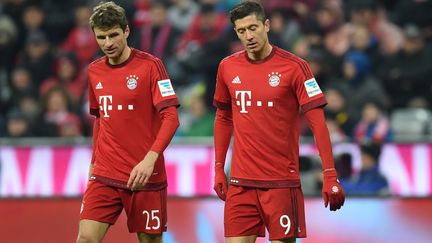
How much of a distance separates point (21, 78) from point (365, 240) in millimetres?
6818

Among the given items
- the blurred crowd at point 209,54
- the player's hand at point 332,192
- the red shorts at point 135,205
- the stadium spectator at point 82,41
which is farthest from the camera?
the stadium spectator at point 82,41

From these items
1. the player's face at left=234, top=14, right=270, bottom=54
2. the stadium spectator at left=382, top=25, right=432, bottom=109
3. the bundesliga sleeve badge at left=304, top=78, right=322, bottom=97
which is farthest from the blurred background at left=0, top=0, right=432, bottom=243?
the player's face at left=234, top=14, right=270, bottom=54

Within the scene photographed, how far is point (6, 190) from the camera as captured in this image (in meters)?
11.0

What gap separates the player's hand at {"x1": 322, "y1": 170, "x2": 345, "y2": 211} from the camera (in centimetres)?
623

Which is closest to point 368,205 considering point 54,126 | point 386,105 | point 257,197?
point 257,197

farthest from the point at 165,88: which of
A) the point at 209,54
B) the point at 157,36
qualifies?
the point at 157,36

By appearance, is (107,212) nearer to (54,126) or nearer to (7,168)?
(7,168)

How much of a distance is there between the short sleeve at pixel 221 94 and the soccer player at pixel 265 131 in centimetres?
14

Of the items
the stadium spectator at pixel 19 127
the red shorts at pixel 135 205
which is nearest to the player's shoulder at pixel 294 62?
the red shorts at pixel 135 205

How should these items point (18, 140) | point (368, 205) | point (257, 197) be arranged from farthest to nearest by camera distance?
1. point (18, 140)
2. point (368, 205)
3. point (257, 197)

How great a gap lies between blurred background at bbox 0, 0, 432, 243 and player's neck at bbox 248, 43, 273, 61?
222cm

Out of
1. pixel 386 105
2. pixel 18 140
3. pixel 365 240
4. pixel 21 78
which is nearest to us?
pixel 365 240

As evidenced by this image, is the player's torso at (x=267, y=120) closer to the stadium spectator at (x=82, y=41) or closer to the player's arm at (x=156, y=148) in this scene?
the player's arm at (x=156, y=148)

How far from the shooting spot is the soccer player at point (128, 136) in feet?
22.3
